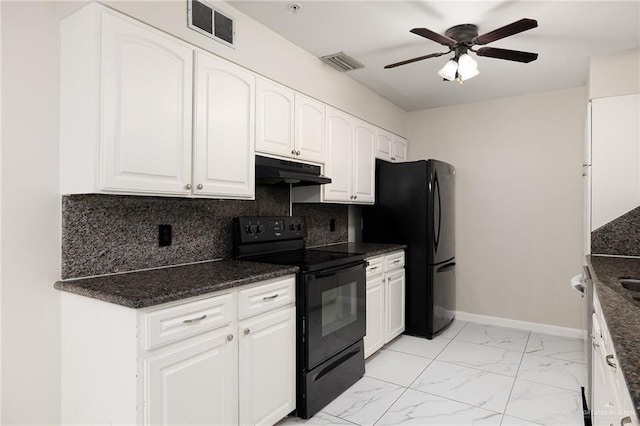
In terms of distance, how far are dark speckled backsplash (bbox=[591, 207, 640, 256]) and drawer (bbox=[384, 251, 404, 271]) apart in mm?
1495

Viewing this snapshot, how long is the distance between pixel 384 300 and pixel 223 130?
2020 mm

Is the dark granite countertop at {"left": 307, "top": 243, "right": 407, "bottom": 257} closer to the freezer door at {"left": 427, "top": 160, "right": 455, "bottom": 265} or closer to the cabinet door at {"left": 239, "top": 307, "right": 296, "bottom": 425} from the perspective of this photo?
the freezer door at {"left": 427, "top": 160, "right": 455, "bottom": 265}

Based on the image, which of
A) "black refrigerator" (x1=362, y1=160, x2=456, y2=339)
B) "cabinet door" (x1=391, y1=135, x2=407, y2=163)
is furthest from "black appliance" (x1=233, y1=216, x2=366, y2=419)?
"cabinet door" (x1=391, y1=135, x2=407, y2=163)

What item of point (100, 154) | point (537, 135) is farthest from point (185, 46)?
point (537, 135)

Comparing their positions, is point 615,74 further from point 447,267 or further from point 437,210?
point 447,267

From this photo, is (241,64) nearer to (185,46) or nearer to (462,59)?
(185,46)

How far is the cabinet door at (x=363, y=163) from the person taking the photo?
3459 mm

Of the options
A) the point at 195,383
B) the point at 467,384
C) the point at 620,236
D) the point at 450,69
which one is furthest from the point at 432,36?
the point at 467,384

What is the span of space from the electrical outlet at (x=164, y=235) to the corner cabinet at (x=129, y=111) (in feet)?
1.08

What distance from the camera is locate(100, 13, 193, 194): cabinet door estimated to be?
1639 millimetres

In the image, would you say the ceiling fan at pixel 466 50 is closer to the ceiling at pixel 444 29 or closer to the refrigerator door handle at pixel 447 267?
the ceiling at pixel 444 29

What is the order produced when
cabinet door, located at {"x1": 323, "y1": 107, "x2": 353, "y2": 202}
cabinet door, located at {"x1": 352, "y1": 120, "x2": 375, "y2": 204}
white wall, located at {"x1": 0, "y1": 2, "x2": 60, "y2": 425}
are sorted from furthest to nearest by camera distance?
cabinet door, located at {"x1": 352, "y1": 120, "x2": 375, "y2": 204}
cabinet door, located at {"x1": 323, "y1": 107, "x2": 353, "y2": 202}
white wall, located at {"x1": 0, "y1": 2, "x2": 60, "y2": 425}

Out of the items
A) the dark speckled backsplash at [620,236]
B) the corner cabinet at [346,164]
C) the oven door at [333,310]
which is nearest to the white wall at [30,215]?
the oven door at [333,310]

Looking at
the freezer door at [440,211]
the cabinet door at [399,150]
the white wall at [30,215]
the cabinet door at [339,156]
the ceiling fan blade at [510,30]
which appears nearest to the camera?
the white wall at [30,215]
